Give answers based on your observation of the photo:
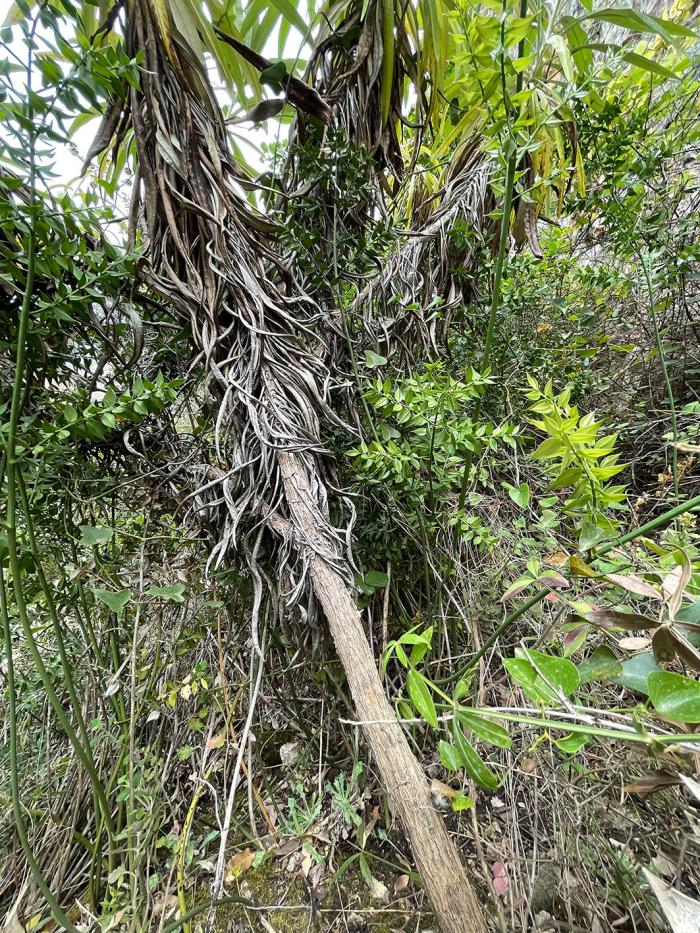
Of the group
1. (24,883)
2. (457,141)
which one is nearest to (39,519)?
(24,883)

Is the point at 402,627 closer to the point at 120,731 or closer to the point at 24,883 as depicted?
the point at 120,731

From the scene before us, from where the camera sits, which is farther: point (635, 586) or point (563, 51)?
point (563, 51)

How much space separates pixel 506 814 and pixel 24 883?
0.79 m

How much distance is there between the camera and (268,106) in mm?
567

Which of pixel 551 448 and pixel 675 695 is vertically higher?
pixel 551 448

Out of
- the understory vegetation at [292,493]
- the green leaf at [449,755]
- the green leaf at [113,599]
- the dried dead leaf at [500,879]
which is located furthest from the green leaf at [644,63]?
the dried dead leaf at [500,879]

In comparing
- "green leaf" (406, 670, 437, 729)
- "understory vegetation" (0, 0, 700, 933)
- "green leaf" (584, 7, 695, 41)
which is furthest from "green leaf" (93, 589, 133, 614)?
"green leaf" (584, 7, 695, 41)

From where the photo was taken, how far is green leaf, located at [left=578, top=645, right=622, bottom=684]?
0.29m

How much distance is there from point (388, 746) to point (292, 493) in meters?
0.30

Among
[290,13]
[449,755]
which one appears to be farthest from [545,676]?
[290,13]

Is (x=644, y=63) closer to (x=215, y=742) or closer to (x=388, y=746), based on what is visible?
(x=388, y=746)

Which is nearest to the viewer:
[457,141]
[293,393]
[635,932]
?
[635,932]

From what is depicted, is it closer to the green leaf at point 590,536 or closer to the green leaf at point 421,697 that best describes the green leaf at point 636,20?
the green leaf at point 590,536

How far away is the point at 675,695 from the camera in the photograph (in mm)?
244
